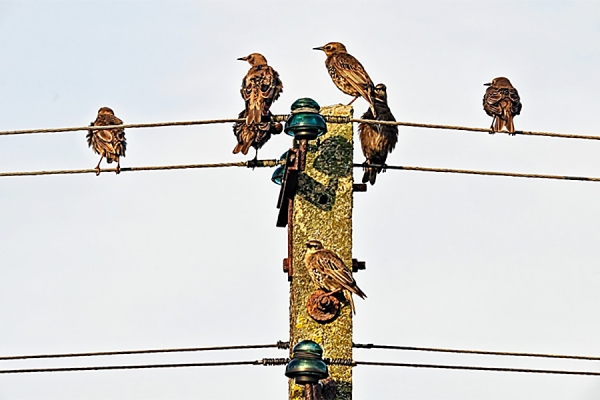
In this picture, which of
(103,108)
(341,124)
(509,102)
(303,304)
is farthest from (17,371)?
(103,108)

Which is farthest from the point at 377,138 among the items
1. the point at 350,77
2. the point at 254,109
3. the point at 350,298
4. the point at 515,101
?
the point at 350,298

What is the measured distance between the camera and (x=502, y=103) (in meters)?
14.0

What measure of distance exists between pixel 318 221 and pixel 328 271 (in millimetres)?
548

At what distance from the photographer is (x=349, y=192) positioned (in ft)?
28.1

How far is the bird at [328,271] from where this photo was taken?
316 inches

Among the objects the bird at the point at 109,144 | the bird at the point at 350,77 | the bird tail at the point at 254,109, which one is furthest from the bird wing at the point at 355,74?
the bird at the point at 109,144

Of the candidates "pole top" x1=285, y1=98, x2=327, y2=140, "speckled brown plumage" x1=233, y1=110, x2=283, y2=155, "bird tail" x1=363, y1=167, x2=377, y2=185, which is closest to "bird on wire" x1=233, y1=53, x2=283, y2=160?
"speckled brown plumage" x1=233, y1=110, x2=283, y2=155

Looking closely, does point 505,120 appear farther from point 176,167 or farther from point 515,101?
point 176,167

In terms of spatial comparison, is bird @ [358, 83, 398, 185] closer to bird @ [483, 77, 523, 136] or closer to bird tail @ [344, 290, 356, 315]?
bird @ [483, 77, 523, 136]

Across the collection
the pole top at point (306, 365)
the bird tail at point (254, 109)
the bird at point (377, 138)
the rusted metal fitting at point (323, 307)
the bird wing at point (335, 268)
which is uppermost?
the bird at point (377, 138)

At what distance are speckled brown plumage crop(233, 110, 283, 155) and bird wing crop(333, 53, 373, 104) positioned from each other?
1197 mm

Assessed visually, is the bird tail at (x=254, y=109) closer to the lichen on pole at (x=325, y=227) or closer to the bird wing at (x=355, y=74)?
the lichen on pole at (x=325, y=227)

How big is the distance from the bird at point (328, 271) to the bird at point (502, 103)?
214 inches

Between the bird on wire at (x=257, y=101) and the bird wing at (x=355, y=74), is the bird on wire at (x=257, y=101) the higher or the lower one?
the lower one
